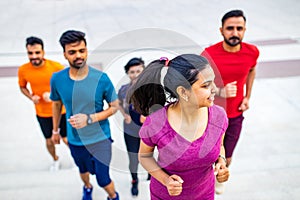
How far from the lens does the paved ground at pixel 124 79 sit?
4.00 meters

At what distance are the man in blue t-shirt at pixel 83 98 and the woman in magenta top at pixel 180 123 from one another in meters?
1.00

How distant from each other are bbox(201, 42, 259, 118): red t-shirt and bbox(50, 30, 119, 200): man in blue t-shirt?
3.27 ft

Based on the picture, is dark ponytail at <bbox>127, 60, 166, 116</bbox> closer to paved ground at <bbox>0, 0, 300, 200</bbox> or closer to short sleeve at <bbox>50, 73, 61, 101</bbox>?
short sleeve at <bbox>50, 73, 61, 101</bbox>

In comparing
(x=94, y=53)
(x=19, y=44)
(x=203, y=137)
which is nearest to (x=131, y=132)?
(x=203, y=137)

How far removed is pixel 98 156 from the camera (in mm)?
3488

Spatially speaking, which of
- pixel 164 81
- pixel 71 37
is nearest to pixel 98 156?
pixel 71 37

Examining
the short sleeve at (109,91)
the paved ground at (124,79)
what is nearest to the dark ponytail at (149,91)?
the short sleeve at (109,91)

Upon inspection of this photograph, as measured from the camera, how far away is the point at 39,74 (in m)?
4.08

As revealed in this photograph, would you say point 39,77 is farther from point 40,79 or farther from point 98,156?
point 98,156

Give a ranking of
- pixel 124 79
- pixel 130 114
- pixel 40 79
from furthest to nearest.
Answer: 1. pixel 124 79
2. pixel 40 79
3. pixel 130 114

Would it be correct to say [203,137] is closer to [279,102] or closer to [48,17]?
[279,102]

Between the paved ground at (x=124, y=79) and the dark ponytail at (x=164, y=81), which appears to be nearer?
the dark ponytail at (x=164, y=81)

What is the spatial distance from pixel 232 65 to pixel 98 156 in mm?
1483

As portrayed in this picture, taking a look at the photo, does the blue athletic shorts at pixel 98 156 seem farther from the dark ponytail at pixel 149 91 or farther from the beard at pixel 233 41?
the beard at pixel 233 41
